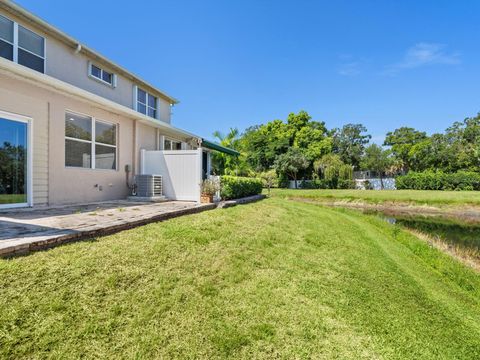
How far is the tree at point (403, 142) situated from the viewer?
146 feet

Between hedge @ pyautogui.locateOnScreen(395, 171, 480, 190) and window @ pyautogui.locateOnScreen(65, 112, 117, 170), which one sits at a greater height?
window @ pyautogui.locateOnScreen(65, 112, 117, 170)

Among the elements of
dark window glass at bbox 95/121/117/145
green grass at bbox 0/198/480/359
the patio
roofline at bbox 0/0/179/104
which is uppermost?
roofline at bbox 0/0/179/104

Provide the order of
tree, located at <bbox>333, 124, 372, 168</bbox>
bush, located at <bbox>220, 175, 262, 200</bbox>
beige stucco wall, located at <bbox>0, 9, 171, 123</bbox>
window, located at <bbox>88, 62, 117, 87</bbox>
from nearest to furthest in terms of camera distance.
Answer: beige stucco wall, located at <bbox>0, 9, 171, 123</bbox> < bush, located at <bbox>220, 175, 262, 200</bbox> < window, located at <bbox>88, 62, 117, 87</bbox> < tree, located at <bbox>333, 124, 372, 168</bbox>

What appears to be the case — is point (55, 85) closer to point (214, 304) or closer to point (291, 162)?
point (214, 304)

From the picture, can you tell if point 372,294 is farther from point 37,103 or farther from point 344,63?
point 344,63

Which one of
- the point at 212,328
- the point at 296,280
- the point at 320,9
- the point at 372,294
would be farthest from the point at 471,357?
the point at 320,9

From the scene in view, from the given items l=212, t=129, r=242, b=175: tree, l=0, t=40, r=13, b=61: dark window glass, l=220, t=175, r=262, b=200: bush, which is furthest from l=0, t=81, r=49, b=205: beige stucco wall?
l=212, t=129, r=242, b=175: tree

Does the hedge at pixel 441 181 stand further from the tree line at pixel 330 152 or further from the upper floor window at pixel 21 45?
the upper floor window at pixel 21 45

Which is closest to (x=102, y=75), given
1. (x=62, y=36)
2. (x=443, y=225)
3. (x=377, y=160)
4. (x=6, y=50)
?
(x=62, y=36)

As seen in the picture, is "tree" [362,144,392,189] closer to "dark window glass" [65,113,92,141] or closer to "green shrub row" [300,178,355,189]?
"green shrub row" [300,178,355,189]

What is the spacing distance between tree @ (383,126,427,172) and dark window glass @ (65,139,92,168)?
146 feet

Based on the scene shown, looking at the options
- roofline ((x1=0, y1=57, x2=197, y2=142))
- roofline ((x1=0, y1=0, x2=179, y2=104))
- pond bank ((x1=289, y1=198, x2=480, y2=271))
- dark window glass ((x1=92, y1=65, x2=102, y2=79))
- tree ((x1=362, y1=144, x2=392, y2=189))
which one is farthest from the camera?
tree ((x1=362, y1=144, x2=392, y2=189))

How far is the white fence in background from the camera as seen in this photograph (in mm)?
9983

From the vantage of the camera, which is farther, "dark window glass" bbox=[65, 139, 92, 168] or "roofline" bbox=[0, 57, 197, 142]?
"dark window glass" bbox=[65, 139, 92, 168]
